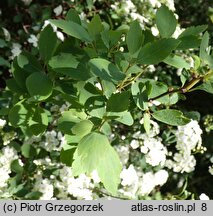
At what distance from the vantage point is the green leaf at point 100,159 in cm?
85

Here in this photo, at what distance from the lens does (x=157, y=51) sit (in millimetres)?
888

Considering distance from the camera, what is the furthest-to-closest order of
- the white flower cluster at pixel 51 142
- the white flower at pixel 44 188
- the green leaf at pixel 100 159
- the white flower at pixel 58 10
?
the white flower at pixel 58 10
the white flower cluster at pixel 51 142
the white flower at pixel 44 188
the green leaf at pixel 100 159

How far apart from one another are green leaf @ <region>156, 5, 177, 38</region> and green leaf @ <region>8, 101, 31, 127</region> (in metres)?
0.47

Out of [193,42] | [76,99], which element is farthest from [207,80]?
[76,99]

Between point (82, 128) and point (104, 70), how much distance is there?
14 centimetres

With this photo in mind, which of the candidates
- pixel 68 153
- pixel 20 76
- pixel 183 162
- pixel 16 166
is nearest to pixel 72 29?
pixel 20 76

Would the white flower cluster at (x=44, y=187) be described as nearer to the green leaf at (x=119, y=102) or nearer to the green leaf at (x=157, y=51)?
the green leaf at (x=119, y=102)

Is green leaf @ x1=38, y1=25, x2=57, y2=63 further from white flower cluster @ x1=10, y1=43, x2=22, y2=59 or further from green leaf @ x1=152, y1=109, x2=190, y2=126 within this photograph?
white flower cluster @ x1=10, y1=43, x2=22, y2=59

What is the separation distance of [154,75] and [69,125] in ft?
4.80

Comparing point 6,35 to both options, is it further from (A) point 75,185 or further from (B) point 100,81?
(B) point 100,81

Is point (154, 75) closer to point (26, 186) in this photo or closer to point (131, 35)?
point (26, 186)

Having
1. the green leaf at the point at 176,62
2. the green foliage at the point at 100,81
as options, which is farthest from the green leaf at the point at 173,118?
the green leaf at the point at 176,62

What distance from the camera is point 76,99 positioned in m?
1.10

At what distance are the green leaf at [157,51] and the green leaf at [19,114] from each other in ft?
1.43
